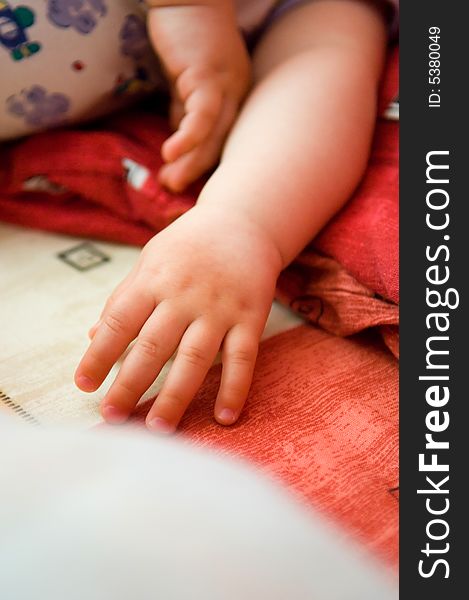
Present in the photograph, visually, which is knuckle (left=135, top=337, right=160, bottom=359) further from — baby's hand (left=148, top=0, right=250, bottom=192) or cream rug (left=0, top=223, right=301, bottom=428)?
baby's hand (left=148, top=0, right=250, bottom=192)

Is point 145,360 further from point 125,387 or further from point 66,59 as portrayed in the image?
point 66,59

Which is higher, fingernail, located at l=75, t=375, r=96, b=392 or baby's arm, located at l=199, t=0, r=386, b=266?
baby's arm, located at l=199, t=0, r=386, b=266

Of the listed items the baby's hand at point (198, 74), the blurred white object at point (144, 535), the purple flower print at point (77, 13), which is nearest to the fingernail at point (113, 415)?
the blurred white object at point (144, 535)

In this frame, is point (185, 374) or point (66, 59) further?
point (66, 59)

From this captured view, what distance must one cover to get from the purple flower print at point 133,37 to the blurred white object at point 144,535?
452 mm

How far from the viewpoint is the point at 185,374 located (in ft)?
1.36

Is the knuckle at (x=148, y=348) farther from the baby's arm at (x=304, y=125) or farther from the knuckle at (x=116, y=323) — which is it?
the baby's arm at (x=304, y=125)

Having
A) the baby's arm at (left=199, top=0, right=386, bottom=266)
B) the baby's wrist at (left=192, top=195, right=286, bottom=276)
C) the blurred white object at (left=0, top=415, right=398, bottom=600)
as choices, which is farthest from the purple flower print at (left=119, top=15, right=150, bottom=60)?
the blurred white object at (left=0, top=415, right=398, bottom=600)

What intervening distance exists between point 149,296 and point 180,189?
0.17 metres

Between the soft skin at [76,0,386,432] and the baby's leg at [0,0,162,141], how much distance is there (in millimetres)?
45

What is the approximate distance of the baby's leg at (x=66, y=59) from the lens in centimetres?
59

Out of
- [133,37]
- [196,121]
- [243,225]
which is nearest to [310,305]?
[243,225]

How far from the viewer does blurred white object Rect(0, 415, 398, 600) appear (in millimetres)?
217

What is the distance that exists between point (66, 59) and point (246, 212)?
0.24m
